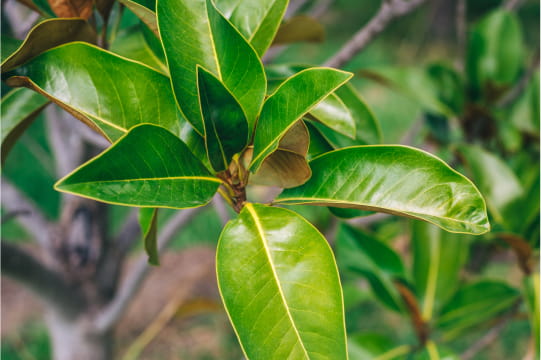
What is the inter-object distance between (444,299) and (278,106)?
923 mm

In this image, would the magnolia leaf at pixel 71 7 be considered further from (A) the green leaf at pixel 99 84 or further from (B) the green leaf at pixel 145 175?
(B) the green leaf at pixel 145 175

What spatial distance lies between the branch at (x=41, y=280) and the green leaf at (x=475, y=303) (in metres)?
1.02

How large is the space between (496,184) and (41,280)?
3.84 ft

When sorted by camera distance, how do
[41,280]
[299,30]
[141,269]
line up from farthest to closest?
[141,269]
[41,280]
[299,30]

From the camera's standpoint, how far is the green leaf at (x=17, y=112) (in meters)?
0.68

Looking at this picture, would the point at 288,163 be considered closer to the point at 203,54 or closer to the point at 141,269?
the point at 203,54

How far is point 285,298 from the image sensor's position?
512 millimetres

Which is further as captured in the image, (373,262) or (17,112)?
(373,262)

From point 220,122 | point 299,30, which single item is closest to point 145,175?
point 220,122

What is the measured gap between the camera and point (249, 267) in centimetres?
53

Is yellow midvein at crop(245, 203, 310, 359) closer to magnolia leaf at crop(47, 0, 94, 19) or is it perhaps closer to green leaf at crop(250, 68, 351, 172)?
green leaf at crop(250, 68, 351, 172)

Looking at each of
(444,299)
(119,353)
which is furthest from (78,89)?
(119,353)

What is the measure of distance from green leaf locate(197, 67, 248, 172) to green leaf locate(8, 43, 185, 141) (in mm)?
79

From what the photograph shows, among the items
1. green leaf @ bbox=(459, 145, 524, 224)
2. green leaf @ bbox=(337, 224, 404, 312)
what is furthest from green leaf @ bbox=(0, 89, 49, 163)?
green leaf @ bbox=(459, 145, 524, 224)
